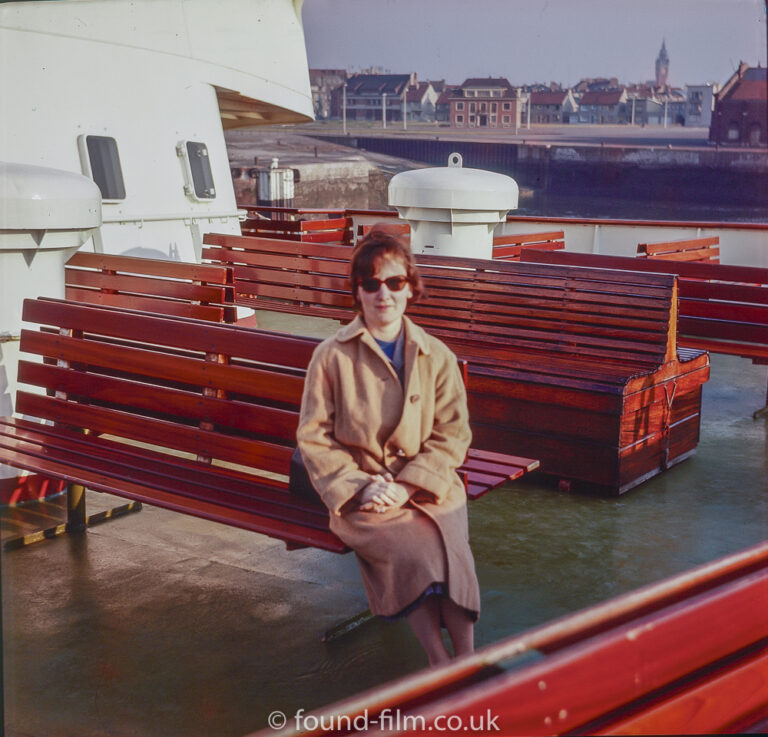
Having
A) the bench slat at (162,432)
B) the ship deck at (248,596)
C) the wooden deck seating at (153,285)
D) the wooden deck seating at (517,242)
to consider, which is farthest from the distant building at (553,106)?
the bench slat at (162,432)

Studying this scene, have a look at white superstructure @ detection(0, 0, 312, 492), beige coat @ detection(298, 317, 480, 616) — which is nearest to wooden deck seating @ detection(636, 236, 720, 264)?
white superstructure @ detection(0, 0, 312, 492)

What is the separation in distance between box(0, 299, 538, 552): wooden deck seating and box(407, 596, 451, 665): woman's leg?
1.27 feet

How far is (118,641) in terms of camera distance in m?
3.83

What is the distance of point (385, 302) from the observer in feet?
10.2

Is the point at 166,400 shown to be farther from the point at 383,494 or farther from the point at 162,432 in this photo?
the point at 383,494

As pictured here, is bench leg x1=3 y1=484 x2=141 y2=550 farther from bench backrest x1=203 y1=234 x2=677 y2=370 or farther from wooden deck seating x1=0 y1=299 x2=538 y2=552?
bench backrest x1=203 y1=234 x2=677 y2=370

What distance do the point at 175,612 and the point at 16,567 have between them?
3.00ft

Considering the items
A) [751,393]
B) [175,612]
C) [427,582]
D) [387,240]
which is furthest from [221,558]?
[751,393]

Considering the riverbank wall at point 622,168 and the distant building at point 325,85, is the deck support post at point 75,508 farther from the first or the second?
the distant building at point 325,85

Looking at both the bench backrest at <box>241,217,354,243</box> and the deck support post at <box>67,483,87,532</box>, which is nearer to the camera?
the deck support post at <box>67,483,87,532</box>

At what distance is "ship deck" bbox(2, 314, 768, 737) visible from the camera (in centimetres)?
344

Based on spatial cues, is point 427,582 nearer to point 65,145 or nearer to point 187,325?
point 187,325

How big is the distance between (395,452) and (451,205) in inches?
215

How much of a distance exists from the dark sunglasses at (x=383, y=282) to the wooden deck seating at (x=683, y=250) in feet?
20.7
